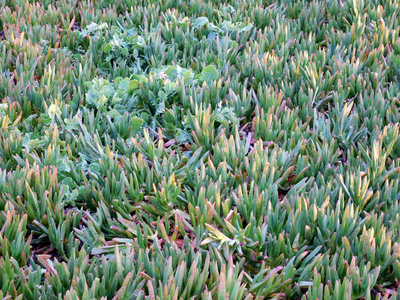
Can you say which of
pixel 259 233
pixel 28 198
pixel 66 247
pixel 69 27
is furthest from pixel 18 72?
pixel 259 233

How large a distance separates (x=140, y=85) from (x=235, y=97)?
0.67 meters

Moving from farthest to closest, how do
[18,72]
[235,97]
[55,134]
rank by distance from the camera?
[18,72], [235,97], [55,134]

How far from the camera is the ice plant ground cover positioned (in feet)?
6.05

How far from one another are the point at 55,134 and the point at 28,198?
0.53 meters

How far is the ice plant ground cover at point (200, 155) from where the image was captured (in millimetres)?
1844

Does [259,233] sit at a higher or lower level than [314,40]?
lower

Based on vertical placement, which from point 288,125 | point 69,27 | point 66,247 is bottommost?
point 66,247

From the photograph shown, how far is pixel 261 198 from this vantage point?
6.99 feet

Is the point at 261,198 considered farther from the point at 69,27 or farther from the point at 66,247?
the point at 69,27

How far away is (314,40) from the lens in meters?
3.69

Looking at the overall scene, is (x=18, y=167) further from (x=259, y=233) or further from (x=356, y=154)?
(x=356, y=154)

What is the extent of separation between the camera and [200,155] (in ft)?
8.61

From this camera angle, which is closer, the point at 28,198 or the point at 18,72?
the point at 28,198

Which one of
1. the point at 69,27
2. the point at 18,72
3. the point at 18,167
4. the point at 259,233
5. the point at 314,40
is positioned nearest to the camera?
the point at 259,233
